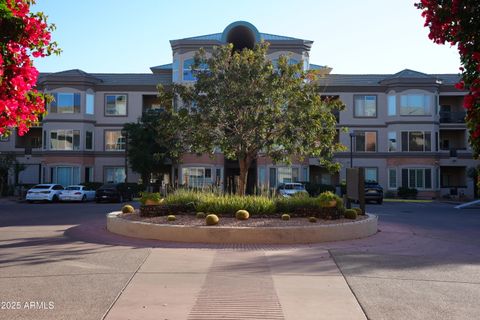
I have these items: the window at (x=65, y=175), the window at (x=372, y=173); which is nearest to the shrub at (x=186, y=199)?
the window at (x=65, y=175)

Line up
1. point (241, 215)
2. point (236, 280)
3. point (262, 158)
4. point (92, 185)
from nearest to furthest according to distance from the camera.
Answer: point (236, 280) → point (241, 215) → point (92, 185) → point (262, 158)

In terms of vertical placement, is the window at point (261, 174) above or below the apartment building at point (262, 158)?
below

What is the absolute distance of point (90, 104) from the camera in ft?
140

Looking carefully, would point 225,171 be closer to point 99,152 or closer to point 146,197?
point 99,152

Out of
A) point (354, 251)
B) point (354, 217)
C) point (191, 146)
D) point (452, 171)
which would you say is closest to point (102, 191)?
point (191, 146)

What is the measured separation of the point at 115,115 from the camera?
43.7 meters

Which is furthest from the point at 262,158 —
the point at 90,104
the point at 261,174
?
the point at 90,104

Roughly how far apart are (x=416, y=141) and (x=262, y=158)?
1415 cm

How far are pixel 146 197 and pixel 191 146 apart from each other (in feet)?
10.5

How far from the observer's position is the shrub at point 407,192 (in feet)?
134

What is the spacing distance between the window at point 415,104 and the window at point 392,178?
5213 mm

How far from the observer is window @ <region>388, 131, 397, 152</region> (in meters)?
43.0

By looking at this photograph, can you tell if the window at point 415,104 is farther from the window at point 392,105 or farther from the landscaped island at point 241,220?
the landscaped island at point 241,220

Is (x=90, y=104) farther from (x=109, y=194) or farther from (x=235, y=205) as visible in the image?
(x=235, y=205)
